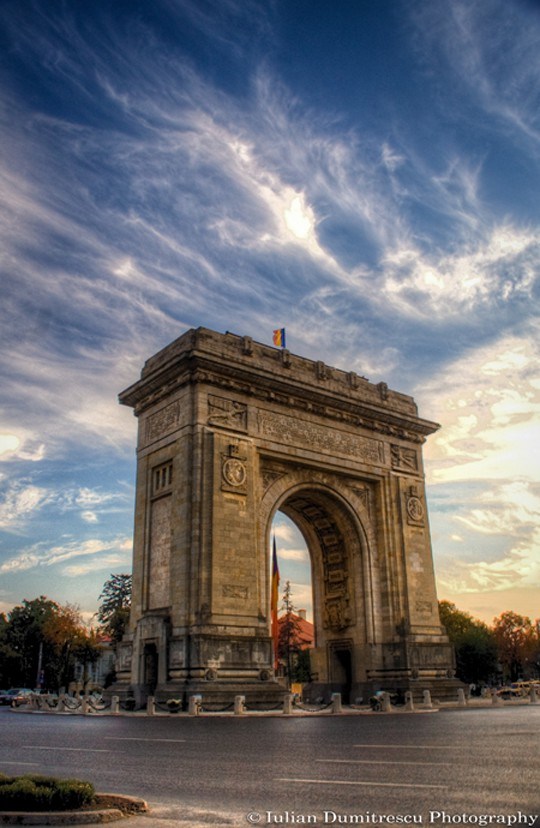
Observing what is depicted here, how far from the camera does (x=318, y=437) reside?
36844 mm

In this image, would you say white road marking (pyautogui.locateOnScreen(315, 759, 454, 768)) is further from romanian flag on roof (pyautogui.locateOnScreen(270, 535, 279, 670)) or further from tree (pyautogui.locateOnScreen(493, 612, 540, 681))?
tree (pyautogui.locateOnScreen(493, 612, 540, 681))

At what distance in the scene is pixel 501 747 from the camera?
11984 millimetres

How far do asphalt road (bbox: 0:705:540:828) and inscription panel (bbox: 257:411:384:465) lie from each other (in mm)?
18827

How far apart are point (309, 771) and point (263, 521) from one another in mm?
24516

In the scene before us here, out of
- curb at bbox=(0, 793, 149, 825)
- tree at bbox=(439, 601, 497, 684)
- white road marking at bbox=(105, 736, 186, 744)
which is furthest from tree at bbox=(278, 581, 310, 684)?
curb at bbox=(0, 793, 149, 825)

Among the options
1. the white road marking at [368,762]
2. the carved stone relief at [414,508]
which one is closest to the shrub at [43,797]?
the white road marking at [368,762]

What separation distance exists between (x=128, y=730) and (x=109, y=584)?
5063 centimetres

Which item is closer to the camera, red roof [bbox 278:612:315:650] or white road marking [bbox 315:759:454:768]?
white road marking [bbox 315:759:454:768]

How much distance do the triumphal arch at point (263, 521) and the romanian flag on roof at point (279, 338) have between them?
Answer: 73.8 inches

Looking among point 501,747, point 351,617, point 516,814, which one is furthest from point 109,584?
point 516,814

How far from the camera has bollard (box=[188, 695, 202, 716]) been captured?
84.3ft

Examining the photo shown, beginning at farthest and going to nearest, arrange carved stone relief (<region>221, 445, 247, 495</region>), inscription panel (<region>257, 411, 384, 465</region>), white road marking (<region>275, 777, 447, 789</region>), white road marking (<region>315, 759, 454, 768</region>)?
inscription panel (<region>257, 411, 384, 465</region>), carved stone relief (<region>221, 445, 247, 495</region>), white road marking (<region>315, 759, 454, 768</region>), white road marking (<region>275, 777, 447, 789</region>)

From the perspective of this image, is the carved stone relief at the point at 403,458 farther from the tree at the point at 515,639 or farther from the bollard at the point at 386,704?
the tree at the point at 515,639

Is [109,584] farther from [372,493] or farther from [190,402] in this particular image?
[190,402]
